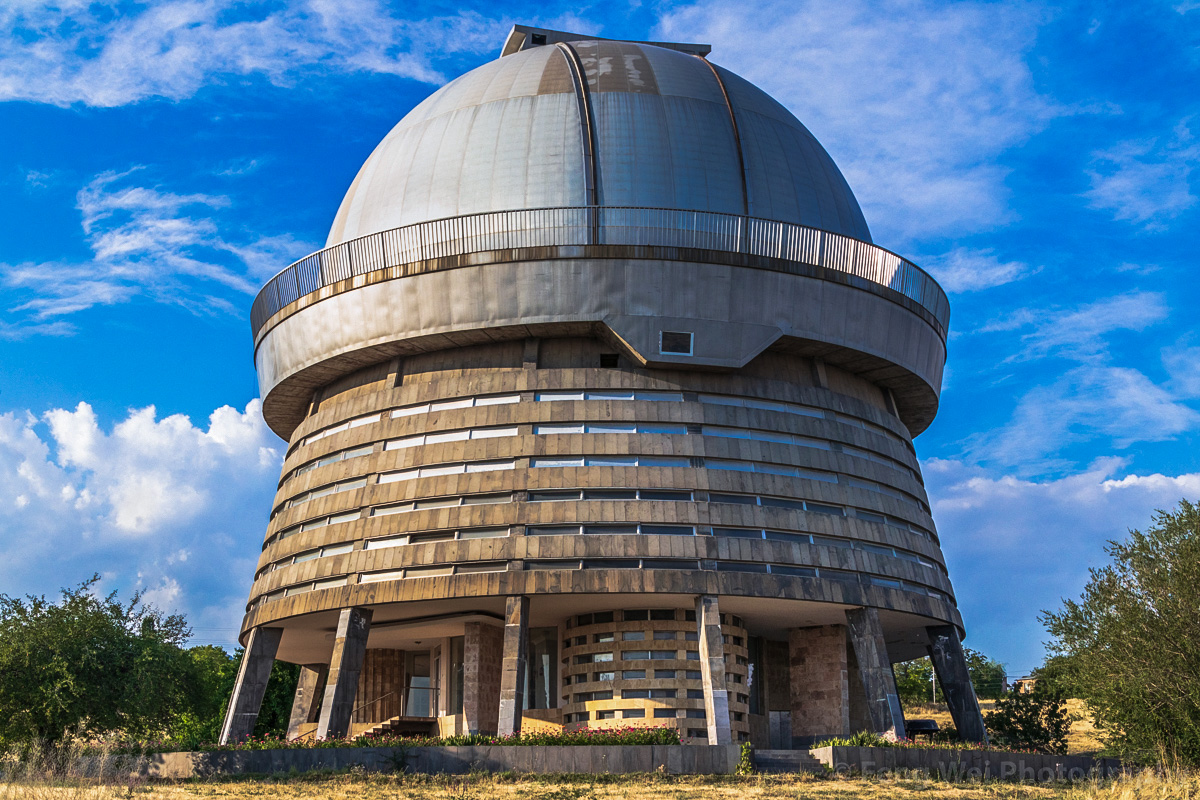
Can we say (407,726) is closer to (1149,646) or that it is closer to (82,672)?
(82,672)

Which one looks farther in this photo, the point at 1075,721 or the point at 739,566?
the point at 1075,721

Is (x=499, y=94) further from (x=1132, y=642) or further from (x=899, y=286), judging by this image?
(x=1132, y=642)

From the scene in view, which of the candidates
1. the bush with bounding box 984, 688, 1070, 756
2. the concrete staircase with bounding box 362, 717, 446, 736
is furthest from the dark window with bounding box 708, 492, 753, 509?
the bush with bounding box 984, 688, 1070, 756

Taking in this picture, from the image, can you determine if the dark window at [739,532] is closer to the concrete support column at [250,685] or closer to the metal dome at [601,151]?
the metal dome at [601,151]

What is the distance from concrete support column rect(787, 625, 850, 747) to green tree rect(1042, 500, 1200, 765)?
876cm

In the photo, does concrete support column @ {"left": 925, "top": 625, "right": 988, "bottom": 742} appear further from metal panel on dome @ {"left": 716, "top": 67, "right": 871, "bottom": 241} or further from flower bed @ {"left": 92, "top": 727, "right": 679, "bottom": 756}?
metal panel on dome @ {"left": 716, "top": 67, "right": 871, "bottom": 241}

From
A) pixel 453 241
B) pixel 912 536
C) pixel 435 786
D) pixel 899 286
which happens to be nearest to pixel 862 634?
pixel 912 536

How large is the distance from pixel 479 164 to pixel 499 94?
374cm

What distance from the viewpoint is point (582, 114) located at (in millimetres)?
39969

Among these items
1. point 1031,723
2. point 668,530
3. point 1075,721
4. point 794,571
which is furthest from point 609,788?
point 1075,721

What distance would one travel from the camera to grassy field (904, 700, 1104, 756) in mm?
50094

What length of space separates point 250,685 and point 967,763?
73.6ft

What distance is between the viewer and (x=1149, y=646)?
89.5 feet

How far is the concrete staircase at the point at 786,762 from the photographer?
29859 mm
